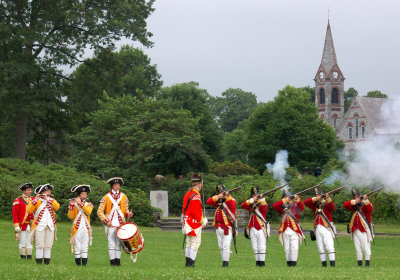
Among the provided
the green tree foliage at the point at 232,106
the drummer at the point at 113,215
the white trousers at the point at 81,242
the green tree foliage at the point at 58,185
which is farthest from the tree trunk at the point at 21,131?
the green tree foliage at the point at 232,106

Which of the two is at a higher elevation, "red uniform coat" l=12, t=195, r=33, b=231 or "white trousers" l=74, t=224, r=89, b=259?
"red uniform coat" l=12, t=195, r=33, b=231

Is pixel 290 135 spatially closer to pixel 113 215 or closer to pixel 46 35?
pixel 46 35

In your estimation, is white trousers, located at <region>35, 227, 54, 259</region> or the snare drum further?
white trousers, located at <region>35, 227, 54, 259</region>

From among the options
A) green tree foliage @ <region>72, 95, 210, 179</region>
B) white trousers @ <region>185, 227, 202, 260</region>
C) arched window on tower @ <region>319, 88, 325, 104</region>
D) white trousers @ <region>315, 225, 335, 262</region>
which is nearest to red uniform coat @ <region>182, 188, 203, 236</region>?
white trousers @ <region>185, 227, 202, 260</region>

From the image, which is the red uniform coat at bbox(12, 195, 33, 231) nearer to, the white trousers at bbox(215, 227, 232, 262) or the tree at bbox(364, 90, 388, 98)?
the white trousers at bbox(215, 227, 232, 262)

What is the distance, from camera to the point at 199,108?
75.5 metres

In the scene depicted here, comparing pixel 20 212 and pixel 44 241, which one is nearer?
pixel 44 241

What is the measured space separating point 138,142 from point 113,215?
29958mm

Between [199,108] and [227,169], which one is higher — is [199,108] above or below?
above

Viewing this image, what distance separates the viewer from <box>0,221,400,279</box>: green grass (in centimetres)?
1345

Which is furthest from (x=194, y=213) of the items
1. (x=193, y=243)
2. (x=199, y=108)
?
(x=199, y=108)

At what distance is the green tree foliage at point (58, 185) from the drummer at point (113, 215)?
17865mm

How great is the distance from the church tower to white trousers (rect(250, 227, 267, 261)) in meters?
119

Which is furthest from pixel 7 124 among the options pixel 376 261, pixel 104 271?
pixel 104 271
